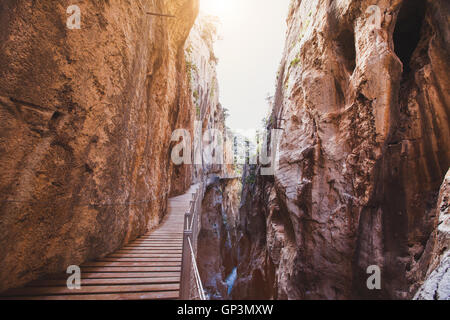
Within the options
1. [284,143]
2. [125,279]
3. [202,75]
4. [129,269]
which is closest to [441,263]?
[125,279]

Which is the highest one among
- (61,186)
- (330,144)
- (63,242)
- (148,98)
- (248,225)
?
(148,98)

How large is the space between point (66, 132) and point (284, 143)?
10.2 metres

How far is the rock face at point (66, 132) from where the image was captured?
260 centimetres

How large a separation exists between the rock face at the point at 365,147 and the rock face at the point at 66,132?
7.48 metres

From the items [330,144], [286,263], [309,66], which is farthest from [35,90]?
[286,263]

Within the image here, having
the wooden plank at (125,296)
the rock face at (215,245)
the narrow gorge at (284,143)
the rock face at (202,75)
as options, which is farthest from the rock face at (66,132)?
the rock face at (215,245)

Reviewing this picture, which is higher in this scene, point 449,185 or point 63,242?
point 449,185

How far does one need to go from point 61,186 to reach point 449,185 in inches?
275

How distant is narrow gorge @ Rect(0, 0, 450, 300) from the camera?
2.79 m

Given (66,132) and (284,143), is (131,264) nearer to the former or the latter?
(66,132)

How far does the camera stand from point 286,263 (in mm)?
9617

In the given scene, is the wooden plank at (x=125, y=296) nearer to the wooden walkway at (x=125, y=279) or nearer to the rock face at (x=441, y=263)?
the wooden walkway at (x=125, y=279)

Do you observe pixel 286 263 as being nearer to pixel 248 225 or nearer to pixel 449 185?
pixel 449 185

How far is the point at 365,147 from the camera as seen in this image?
6672 millimetres
